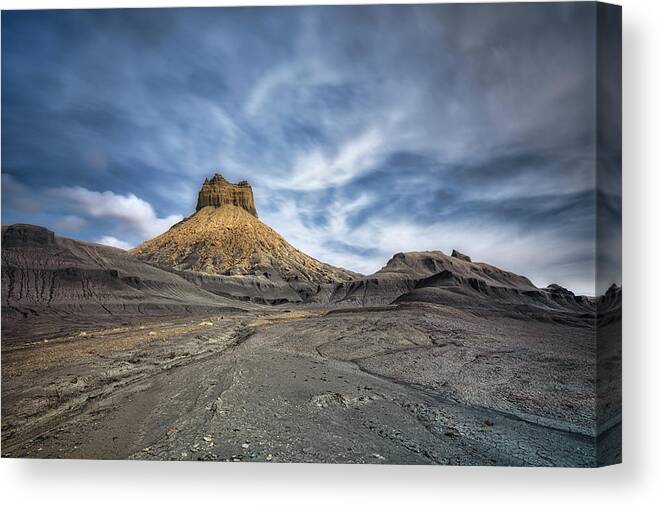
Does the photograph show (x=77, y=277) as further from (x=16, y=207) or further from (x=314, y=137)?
(x=314, y=137)

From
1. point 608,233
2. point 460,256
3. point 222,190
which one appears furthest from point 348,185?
point 222,190

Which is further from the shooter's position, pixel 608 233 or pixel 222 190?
pixel 222 190

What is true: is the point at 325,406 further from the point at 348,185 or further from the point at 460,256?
the point at 348,185

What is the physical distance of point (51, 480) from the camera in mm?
3568

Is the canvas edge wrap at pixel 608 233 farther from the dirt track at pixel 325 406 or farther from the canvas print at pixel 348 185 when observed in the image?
the dirt track at pixel 325 406

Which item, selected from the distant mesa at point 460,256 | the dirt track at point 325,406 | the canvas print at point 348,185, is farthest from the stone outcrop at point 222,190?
the distant mesa at point 460,256

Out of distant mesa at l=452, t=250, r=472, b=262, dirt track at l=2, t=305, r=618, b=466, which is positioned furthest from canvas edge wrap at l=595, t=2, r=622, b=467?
distant mesa at l=452, t=250, r=472, b=262

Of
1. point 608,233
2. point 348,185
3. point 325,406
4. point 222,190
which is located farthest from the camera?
point 222,190

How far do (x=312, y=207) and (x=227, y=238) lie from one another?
42.3m

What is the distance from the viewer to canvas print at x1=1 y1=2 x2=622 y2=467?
336 centimetres

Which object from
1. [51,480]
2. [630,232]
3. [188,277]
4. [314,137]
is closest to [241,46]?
[314,137]

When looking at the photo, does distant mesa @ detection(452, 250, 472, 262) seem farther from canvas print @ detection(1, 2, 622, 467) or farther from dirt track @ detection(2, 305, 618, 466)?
dirt track @ detection(2, 305, 618, 466)

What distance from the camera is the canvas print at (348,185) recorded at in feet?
11.0

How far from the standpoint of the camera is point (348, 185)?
450 cm
